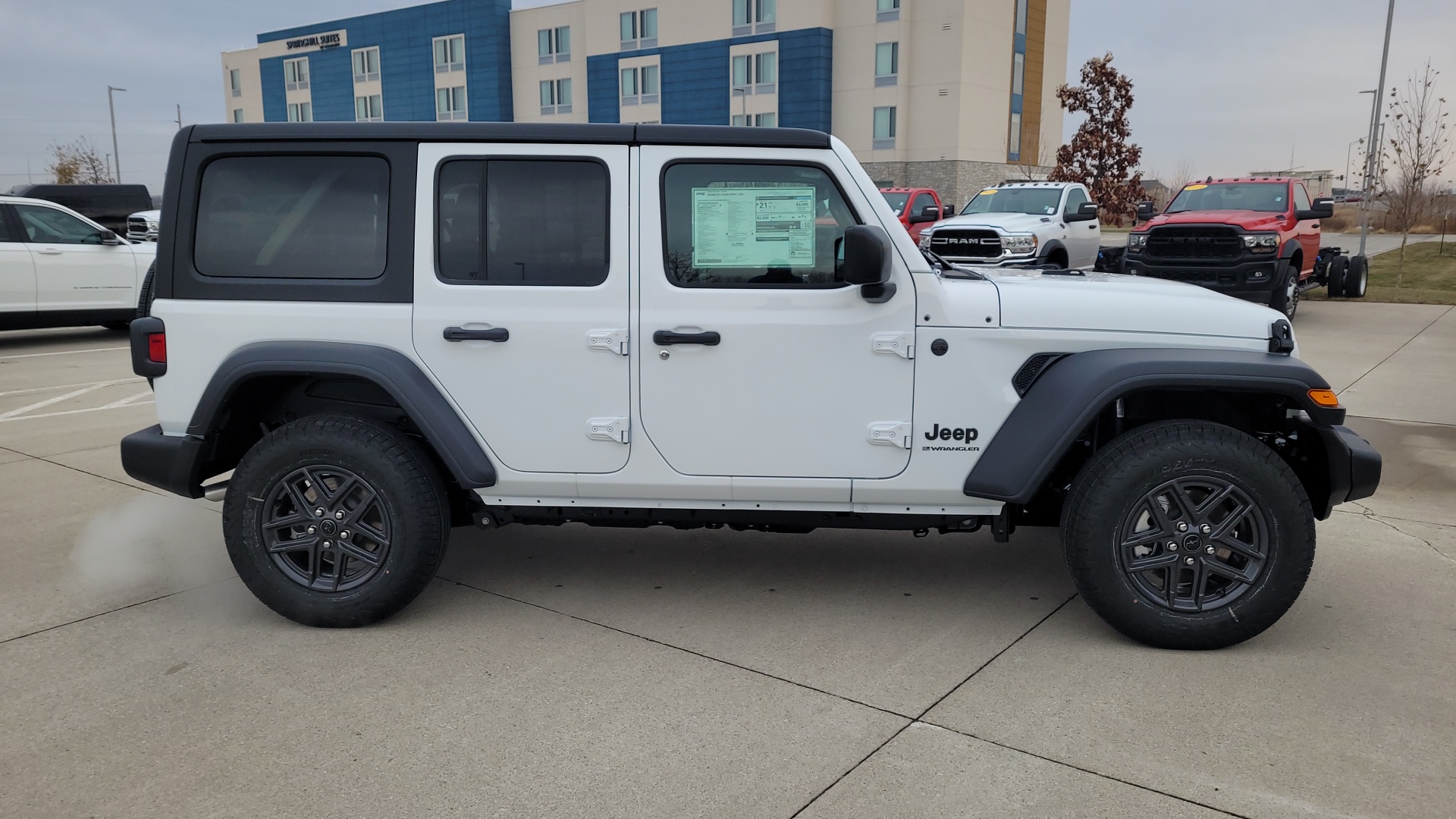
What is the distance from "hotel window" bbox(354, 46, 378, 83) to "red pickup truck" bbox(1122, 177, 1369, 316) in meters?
58.6

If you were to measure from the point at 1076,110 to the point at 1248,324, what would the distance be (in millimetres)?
40126

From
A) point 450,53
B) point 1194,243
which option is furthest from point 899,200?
point 450,53

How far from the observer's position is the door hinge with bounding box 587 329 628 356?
403cm

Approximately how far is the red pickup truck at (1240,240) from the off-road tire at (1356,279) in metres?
1.43

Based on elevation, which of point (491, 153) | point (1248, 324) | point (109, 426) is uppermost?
point (491, 153)

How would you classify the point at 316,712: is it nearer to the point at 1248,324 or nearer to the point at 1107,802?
the point at 1107,802

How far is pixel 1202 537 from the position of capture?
390 cm

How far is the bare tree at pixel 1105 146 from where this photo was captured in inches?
1571

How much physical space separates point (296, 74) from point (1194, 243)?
67.3 meters

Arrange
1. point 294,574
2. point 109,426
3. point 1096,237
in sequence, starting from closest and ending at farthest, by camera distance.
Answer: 1. point 294,574
2. point 109,426
3. point 1096,237

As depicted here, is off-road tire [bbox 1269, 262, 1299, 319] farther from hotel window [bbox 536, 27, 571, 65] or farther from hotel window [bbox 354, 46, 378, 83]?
hotel window [bbox 354, 46, 378, 83]

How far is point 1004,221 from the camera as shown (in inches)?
653

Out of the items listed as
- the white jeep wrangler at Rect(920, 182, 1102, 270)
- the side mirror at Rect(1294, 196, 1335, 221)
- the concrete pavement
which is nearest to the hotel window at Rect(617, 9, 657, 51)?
the white jeep wrangler at Rect(920, 182, 1102, 270)

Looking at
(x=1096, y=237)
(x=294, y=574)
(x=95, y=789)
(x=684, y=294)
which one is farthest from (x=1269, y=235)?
(x=95, y=789)
